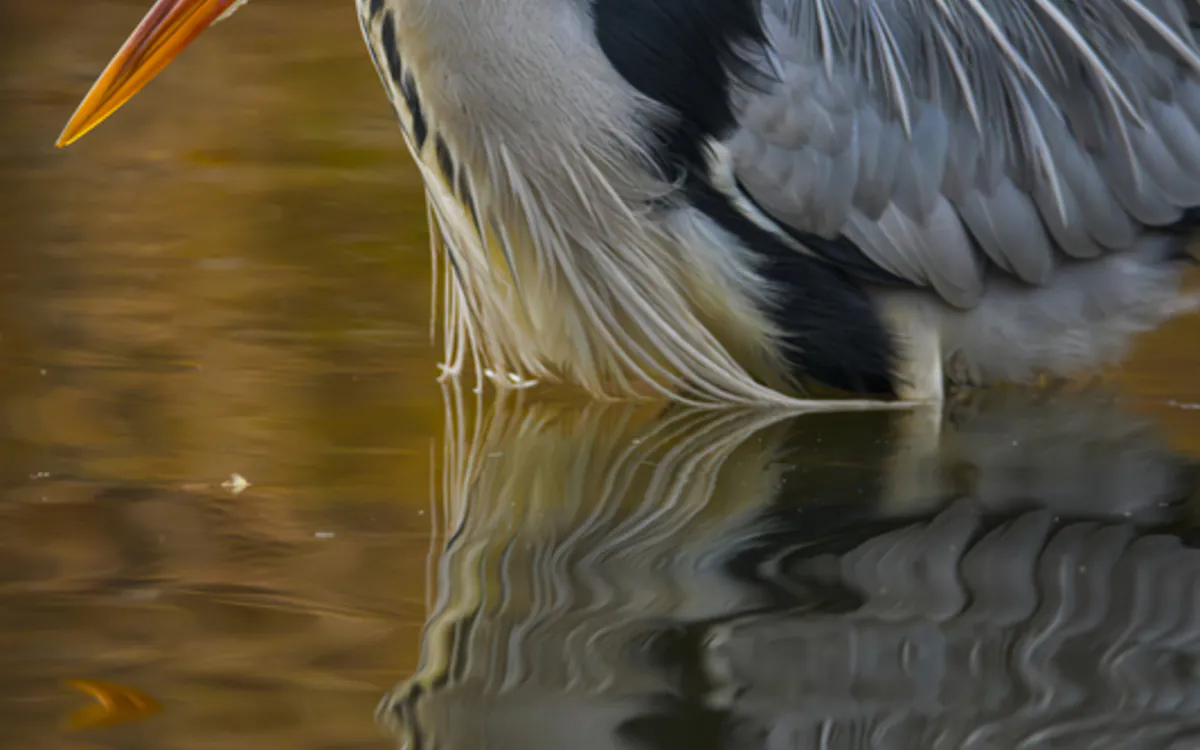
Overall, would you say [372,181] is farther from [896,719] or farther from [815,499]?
[896,719]

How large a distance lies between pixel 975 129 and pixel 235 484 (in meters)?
1.35

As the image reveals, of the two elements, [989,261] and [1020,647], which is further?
[989,261]

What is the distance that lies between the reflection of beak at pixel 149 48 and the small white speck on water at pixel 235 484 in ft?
2.52

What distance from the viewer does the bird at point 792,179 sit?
318cm

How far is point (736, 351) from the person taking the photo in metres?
3.40

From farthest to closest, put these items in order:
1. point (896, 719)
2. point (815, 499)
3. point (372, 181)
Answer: point (372, 181)
point (815, 499)
point (896, 719)

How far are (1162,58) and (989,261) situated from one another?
0.46 m

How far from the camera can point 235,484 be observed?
2941 millimetres

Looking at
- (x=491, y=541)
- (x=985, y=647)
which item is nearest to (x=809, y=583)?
(x=985, y=647)

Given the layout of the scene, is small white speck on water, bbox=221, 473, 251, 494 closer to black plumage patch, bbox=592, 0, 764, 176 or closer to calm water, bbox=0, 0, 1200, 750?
calm water, bbox=0, 0, 1200, 750

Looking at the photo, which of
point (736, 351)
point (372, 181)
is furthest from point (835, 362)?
point (372, 181)

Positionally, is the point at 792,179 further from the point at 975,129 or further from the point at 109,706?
the point at 109,706

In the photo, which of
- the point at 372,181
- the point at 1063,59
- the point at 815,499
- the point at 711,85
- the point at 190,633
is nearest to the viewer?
the point at 190,633

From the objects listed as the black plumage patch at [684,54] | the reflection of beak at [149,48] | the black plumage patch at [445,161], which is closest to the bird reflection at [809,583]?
the black plumage patch at [445,161]
